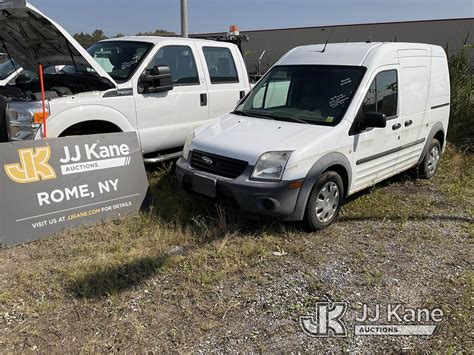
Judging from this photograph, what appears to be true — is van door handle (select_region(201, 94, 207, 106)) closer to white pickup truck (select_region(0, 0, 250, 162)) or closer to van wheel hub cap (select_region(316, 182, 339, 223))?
white pickup truck (select_region(0, 0, 250, 162))

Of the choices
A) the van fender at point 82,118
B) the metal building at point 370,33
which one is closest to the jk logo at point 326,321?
the van fender at point 82,118

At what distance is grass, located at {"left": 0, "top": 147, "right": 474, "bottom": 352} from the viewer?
124 inches

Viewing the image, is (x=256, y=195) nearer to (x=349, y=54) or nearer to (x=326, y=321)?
(x=326, y=321)

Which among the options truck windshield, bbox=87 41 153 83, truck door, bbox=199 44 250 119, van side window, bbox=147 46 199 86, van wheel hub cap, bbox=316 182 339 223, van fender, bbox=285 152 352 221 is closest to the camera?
van fender, bbox=285 152 352 221

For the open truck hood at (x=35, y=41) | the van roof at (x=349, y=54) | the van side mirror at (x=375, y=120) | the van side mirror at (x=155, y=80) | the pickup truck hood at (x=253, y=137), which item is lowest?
the pickup truck hood at (x=253, y=137)

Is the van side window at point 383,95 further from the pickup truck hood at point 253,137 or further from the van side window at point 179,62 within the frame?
the van side window at point 179,62

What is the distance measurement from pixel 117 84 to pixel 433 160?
4.80m

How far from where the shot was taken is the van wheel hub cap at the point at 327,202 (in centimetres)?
468

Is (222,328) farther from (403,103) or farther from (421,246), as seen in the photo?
(403,103)

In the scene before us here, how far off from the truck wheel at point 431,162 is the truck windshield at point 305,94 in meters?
2.27

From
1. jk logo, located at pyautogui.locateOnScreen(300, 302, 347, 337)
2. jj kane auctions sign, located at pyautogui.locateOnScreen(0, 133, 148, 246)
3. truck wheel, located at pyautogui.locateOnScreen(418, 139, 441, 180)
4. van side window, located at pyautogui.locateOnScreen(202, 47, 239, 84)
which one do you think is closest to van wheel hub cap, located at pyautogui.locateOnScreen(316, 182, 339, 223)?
jk logo, located at pyautogui.locateOnScreen(300, 302, 347, 337)

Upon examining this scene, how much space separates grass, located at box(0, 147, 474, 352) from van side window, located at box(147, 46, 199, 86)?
6.16 feet

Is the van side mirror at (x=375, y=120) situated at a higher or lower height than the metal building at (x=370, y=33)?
higher

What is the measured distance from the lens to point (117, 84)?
551 centimetres
